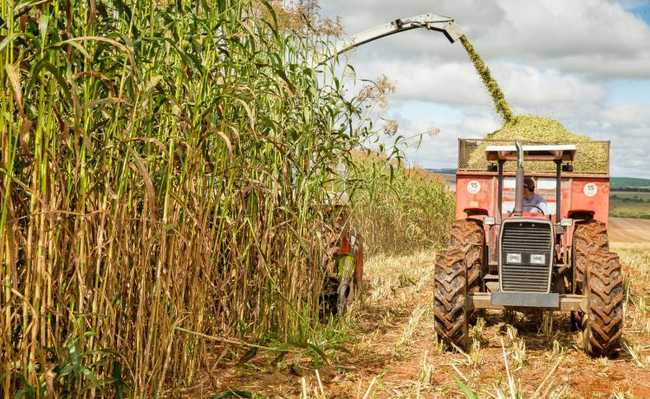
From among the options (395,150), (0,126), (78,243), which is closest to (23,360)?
(78,243)

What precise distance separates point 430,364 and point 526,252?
1.63 m

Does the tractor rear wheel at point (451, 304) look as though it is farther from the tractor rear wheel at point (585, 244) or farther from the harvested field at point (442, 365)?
the tractor rear wheel at point (585, 244)

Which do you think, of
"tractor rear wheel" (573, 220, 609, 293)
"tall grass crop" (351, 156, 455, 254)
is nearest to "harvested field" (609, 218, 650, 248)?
"tall grass crop" (351, 156, 455, 254)

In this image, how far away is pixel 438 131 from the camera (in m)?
9.58

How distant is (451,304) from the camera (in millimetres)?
5496

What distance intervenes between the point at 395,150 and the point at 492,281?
1.43 metres

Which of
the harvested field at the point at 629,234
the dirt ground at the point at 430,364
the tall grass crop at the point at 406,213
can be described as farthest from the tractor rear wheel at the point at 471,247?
the harvested field at the point at 629,234

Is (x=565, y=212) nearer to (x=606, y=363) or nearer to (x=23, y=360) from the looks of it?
(x=606, y=363)

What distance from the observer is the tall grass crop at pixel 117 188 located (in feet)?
9.37

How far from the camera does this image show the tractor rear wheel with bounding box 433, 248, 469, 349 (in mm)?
5492

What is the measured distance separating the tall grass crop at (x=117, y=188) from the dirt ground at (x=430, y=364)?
44 cm

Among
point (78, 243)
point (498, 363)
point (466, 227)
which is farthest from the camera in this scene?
point (466, 227)

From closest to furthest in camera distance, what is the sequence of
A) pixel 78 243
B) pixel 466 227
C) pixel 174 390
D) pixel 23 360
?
pixel 23 360 < pixel 78 243 < pixel 174 390 < pixel 466 227

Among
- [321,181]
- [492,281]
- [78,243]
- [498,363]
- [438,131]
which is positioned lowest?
[498,363]
